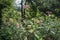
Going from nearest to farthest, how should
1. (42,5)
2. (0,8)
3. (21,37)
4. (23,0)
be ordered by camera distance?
(21,37)
(0,8)
(23,0)
(42,5)

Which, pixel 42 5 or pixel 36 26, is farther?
pixel 42 5

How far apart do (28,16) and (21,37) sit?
1112 millimetres

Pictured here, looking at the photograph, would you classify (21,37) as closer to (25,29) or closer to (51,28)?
(25,29)

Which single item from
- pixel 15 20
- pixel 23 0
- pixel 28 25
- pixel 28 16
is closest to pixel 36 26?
pixel 28 25

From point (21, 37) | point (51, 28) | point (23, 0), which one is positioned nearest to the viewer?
point (21, 37)

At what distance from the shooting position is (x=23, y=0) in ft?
16.6

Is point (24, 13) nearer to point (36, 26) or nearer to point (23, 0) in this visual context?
point (23, 0)

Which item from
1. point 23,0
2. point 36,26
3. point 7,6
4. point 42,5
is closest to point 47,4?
point 42,5

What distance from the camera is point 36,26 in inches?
153

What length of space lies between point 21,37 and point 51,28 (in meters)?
0.69

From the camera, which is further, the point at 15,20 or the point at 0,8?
the point at 0,8

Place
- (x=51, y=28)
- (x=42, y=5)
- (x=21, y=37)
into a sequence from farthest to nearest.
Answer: (x=42, y=5) → (x=51, y=28) → (x=21, y=37)

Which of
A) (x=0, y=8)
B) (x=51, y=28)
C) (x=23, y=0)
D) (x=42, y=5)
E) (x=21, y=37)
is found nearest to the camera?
(x=21, y=37)

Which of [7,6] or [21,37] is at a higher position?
[7,6]
